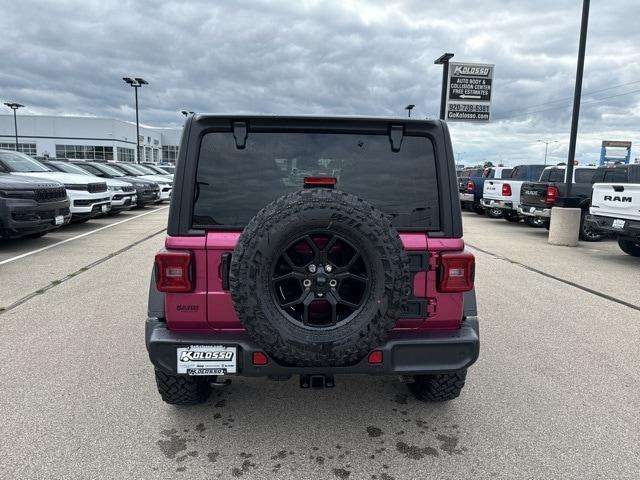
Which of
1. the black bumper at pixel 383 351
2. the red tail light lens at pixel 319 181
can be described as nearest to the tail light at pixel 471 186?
the black bumper at pixel 383 351

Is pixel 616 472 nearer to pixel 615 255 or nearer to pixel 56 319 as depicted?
pixel 56 319

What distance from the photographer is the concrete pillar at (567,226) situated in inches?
429

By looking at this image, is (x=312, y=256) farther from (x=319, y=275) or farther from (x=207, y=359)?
(x=207, y=359)

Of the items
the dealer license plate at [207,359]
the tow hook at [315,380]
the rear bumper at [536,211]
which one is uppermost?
the rear bumper at [536,211]

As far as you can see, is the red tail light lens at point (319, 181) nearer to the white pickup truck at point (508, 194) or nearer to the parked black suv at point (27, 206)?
the parked black suv at point (27, 206)

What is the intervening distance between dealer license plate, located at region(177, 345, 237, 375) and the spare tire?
27 centimetres

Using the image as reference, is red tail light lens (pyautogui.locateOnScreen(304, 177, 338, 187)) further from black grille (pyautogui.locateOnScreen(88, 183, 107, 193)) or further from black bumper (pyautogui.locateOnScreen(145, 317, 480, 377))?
black grille (pyautogui.locateOnScreen(88, 183, 107, 193))

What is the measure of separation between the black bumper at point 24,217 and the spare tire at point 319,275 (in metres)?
7.30

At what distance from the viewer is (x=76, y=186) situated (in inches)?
448

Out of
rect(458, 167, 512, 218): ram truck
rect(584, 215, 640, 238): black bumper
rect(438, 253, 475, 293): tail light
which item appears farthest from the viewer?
rect(458, 167, 512, 218): ram truck

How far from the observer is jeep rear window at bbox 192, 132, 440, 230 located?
264 centimetres

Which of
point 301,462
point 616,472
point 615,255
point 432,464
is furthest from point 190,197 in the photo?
point 615,255

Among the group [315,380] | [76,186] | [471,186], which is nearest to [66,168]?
[76,186]

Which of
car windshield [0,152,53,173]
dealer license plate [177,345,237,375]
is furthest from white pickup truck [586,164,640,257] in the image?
car windshield [0,152,53,173]
